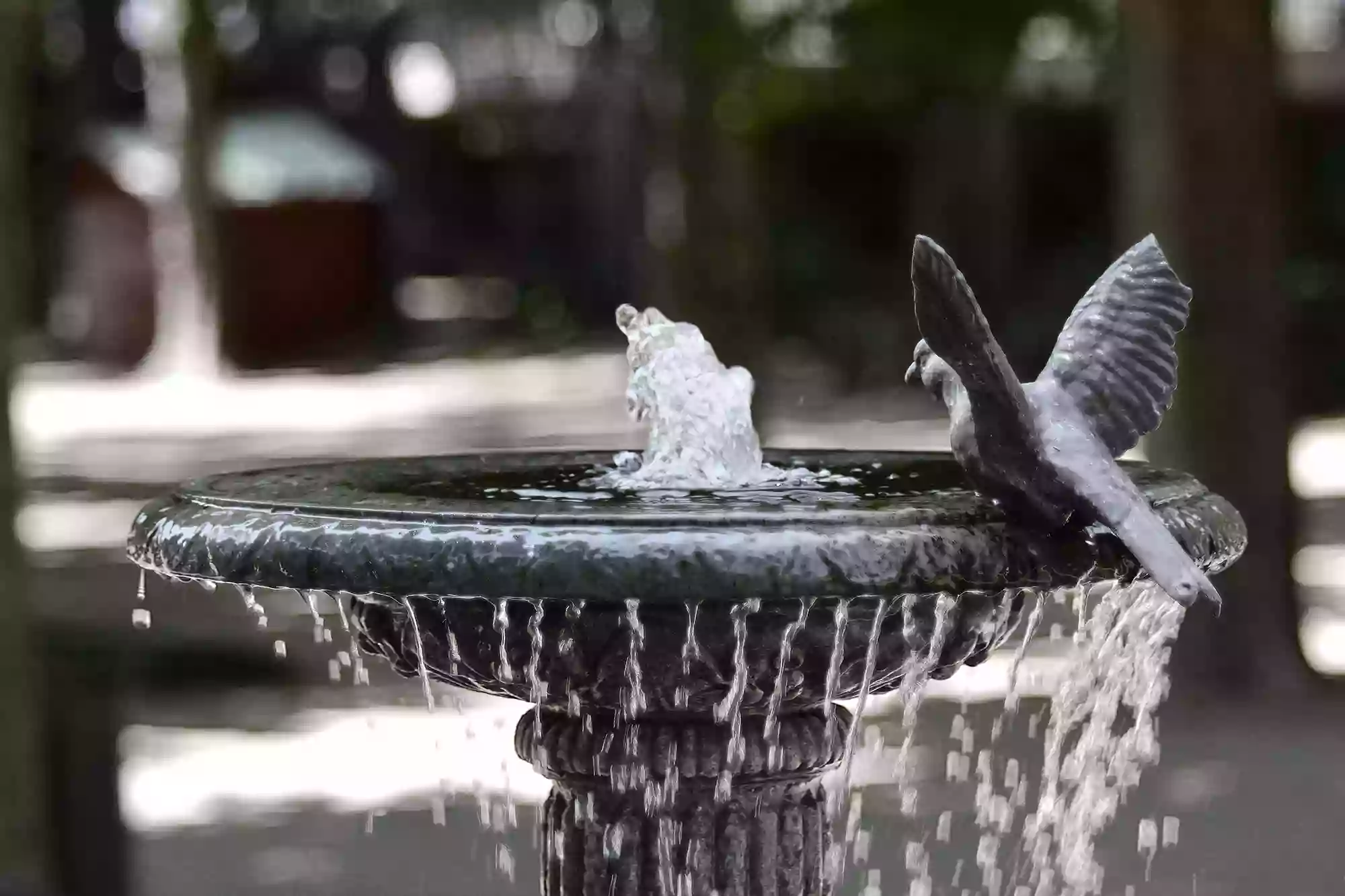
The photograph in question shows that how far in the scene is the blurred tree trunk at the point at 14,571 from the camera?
5.07 metres

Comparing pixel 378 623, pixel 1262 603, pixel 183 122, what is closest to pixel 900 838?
pixel 1262 603

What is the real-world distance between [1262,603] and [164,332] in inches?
707

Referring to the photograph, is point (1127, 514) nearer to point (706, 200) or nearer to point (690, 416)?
point (690, 416)

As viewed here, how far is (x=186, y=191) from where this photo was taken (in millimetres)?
21156

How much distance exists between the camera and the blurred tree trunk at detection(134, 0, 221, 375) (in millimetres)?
20594

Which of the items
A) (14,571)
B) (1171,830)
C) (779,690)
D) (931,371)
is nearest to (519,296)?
(1171,830)

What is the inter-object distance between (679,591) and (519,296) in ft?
89.9

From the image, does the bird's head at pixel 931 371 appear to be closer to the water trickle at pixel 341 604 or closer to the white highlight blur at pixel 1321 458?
the water trickle at pixel 341 604

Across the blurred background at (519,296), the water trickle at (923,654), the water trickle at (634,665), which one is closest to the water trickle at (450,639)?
the water trickle at (634,665)

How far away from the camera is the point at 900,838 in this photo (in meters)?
5.82

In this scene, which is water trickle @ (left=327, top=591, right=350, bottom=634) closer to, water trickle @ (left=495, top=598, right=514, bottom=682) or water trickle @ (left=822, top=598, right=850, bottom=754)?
water trickle @ (left=495, top=598, right=514, bottom=682)

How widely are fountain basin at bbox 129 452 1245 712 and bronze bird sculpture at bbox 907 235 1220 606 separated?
3.6 inches

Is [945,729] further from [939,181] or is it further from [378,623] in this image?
[939,181]

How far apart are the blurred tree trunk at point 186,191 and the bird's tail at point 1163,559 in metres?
18.0
